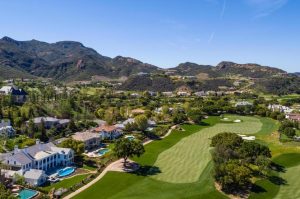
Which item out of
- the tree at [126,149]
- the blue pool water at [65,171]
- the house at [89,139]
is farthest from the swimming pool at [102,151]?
the blue pool water at [65,171]

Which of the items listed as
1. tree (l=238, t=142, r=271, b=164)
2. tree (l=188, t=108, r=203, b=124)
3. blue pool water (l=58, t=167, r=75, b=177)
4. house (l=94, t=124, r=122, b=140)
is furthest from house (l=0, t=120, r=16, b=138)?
tree (l=188, t=108, r=203, b=124)

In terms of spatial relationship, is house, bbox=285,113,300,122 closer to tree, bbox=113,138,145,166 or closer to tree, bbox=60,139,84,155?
tree, bbox=113,138,145,166

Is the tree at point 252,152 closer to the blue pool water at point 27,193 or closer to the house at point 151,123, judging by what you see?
the blue pool water at point 27,193

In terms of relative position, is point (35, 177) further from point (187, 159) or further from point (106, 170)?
point (187, 159)

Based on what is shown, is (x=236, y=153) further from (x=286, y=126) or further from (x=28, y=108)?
(x=28, y=108)

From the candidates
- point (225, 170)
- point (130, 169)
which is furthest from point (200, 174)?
point (130, 169)

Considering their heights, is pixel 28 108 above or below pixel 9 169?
above
